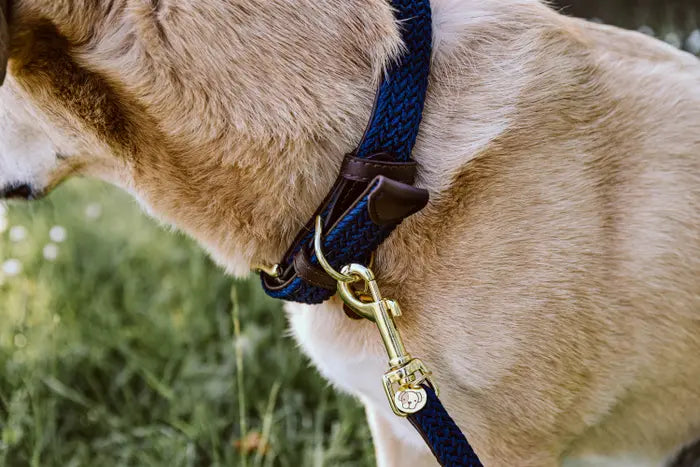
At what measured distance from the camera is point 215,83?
119 cm

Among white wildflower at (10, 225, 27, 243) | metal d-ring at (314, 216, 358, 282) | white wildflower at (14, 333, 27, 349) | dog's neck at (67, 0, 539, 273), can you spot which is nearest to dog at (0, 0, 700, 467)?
dog's neck at (67, 0, 539, 273)

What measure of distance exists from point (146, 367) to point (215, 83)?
1508 millimetres

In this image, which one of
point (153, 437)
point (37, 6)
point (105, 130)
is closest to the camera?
point (37, 6)

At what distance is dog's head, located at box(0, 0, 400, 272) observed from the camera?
118 centimetres

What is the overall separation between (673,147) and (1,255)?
247cm

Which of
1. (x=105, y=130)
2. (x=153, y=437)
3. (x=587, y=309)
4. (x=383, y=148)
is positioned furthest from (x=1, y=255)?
(x=587, y=309)

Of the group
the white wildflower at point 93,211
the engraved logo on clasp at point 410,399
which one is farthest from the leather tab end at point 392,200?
the white wildflower at point 93,211

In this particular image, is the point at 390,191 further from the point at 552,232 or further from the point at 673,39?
the point at 673,39

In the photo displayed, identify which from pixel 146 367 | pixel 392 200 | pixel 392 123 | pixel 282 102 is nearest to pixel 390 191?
pixel 392 200

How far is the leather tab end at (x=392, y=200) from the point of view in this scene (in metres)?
1.08

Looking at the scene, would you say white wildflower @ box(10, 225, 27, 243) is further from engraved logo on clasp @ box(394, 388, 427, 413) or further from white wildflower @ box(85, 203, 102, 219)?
engraved logo on clasp @ box(394, 388, 427, 413)

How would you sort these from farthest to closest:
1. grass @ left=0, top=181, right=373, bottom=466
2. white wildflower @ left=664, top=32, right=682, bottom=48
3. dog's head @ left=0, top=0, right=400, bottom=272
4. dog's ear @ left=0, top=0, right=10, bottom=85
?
white wildflower @ left=664, top=32, right=682, bottom=48 < grass @ left=0, top=181, right=373, bottom=466 < dog's head @ left=0, top=0, right=400, bottom=272 < dog's ear @ left=0, top=0, right=10, bottom=85

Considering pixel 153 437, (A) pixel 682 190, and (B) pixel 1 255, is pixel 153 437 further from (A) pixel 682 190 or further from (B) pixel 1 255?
(A) pixel 682 190

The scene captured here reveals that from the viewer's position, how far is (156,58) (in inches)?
46.8
